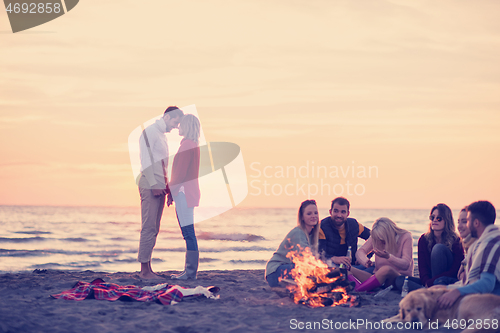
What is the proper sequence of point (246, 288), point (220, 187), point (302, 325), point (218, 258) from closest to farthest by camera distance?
point (302, 325)
point (246, 288)
point (220, 187)
point (218, 258)

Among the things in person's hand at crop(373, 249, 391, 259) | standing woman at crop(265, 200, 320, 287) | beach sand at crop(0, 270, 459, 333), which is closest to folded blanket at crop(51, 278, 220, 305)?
beach sand at crop(0, 270, 459, 333)

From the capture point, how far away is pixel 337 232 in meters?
6.07

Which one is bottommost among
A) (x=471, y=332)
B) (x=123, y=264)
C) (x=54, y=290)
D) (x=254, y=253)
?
(x=254, y=253)

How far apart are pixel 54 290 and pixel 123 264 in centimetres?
640

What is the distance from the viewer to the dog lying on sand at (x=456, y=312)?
3.52 meters

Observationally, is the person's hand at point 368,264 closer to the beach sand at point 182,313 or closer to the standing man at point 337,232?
the standing man at point 337,232

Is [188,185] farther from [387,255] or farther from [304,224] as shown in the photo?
[387,255]

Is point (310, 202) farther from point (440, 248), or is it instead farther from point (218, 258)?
point (218, 258)

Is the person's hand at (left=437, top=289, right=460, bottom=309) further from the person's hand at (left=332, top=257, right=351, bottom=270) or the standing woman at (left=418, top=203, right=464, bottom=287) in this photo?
the person's hand at (left=332, top=257, right=351, bottom=270)

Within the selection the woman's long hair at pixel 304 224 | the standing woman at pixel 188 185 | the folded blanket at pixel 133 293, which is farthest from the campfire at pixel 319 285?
the standing woman at pixel 188 185

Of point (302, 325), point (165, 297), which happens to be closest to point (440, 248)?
point (302, 325)

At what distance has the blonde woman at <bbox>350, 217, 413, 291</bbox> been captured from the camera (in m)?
5.69

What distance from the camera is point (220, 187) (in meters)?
7.95

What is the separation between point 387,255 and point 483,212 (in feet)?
Result: 6.79
